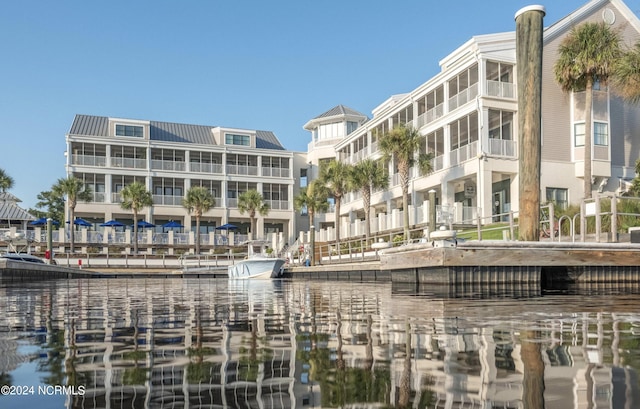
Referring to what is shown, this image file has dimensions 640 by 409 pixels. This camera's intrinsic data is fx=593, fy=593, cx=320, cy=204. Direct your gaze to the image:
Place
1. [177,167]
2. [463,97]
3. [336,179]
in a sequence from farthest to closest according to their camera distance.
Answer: [177,167] → [336,179] → [463,97]

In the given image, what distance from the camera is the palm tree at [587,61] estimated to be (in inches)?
1101

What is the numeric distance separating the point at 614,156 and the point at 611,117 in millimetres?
2247

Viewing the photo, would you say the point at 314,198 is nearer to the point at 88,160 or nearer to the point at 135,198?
the point at 135,198

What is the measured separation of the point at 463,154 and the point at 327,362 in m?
31.7

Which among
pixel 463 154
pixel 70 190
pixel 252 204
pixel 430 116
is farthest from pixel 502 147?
pixel 70 190

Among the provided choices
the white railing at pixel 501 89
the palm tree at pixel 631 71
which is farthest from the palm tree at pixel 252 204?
the palm tree at pixel 631 71

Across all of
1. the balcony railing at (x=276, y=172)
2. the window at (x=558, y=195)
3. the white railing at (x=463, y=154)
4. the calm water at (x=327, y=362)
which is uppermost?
the balcony railing at (x=276, y=172)

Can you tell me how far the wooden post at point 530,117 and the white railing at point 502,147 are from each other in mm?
20370

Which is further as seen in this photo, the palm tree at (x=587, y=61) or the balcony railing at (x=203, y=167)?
the balcony railing at (x=203, y=167)

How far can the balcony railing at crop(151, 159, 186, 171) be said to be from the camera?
59.1 meters

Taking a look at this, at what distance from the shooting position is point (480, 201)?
102 ft

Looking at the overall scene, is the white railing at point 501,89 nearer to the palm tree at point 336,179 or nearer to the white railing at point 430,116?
the white railing at point 430,116

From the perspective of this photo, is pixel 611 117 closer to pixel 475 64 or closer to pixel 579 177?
pixel 579 177

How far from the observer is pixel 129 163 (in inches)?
2288
